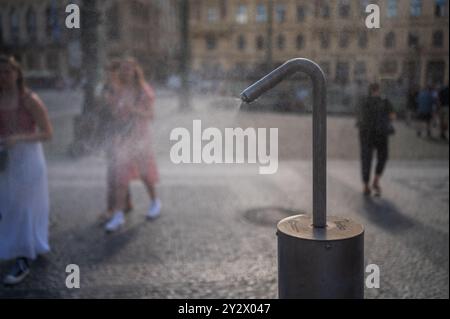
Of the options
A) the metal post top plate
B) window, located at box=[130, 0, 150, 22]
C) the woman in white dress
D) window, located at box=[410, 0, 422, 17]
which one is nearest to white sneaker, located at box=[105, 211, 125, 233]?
the woman in white dress

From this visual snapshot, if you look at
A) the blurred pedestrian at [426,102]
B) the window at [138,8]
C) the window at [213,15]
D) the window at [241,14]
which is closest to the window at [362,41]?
the window at [241,14]

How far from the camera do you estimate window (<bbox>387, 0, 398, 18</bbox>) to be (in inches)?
91.4

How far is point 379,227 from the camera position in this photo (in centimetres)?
505

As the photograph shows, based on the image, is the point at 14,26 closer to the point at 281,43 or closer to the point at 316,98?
the point at 281,43

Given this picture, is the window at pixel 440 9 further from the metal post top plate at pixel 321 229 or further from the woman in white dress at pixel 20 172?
the woman in white dress at pixel 20 172

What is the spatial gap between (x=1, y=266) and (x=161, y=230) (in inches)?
59.7

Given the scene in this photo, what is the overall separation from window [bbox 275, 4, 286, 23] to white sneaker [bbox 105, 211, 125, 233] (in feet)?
9.03

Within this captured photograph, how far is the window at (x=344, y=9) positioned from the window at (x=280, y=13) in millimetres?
345

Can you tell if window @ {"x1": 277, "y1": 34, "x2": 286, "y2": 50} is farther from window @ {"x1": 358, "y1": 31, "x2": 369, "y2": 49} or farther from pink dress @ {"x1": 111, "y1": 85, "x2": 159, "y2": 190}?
pink dress @ {"x1": 111, "y1": 85, "x2": 159, "y2": 190}

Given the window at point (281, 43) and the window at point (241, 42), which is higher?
the window at point (241, 42)

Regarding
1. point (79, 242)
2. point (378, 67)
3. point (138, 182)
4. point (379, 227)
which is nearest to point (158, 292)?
point (79, 242)

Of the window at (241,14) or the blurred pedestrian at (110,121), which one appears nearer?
the window at (241,14)

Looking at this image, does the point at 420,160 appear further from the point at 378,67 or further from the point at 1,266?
the point at 1,266

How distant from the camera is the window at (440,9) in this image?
271 centimetres
